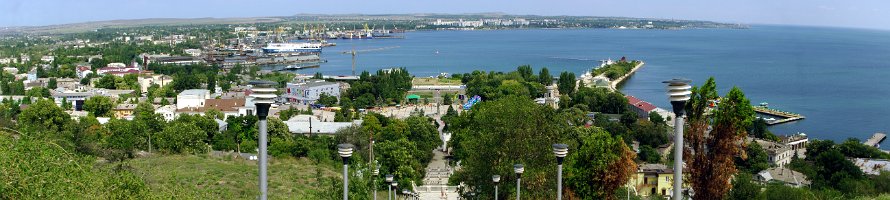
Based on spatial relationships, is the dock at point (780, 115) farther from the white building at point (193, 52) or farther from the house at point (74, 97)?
the white building at point (193, 52)

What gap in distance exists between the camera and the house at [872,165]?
9.16 metres

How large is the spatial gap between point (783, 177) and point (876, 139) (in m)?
5.97

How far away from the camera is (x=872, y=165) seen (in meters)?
9.55

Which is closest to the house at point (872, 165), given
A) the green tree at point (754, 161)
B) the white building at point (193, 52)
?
the green tree at point (754, 161)

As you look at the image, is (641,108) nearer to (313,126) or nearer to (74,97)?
(313,126)

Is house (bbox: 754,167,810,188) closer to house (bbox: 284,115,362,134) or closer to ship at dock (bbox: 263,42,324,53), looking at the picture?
house (bbox: 284,115,362,134)

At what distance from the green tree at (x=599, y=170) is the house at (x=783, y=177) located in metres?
4.25

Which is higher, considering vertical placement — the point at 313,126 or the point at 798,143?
the point at 313,126

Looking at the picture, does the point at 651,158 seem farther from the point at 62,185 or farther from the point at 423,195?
the point at 62,185

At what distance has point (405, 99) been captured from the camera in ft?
59.1


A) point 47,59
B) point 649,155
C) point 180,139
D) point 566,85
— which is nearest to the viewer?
point 180,139

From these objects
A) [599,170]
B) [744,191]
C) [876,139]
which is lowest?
[876,139]

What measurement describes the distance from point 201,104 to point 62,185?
13.3 metres

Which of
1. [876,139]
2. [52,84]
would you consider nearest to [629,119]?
[876,139]
